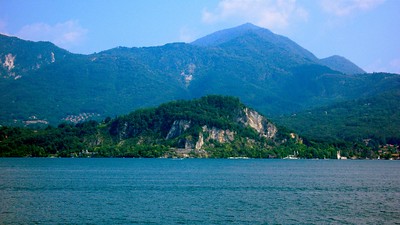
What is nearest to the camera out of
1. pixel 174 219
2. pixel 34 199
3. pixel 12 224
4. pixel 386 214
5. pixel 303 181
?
pixel 12 224

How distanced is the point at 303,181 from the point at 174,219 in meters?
58.1

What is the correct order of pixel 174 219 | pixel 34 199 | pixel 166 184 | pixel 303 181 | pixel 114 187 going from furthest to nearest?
1. pixel 303 181
2. pixel 166 184
3. pixel 114 187
4. pixel 34 199
5. pixel 174 219

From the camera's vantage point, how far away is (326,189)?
321 feet

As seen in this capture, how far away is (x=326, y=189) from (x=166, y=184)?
2953cm

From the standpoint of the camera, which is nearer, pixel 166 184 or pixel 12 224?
pixel 12 224

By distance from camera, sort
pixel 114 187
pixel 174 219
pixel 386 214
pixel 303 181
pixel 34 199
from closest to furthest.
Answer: pixel 174 219, pixel 386 214, pixel 34 199, pixel 114 187, pixel 303 181

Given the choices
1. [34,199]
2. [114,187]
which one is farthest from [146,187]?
[34,199]

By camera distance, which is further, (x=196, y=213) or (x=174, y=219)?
(x=196, y=213)

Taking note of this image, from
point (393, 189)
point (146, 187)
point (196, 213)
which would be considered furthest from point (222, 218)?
point (393, 189)

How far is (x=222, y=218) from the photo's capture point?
62.7 meters

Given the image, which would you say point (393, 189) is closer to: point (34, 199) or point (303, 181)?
point (303, 181)

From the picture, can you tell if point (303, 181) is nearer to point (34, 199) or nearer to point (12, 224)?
point (34, 199)

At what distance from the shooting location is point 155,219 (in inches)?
2442

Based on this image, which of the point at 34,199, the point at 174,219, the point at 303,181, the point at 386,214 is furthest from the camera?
the point at 303,181
